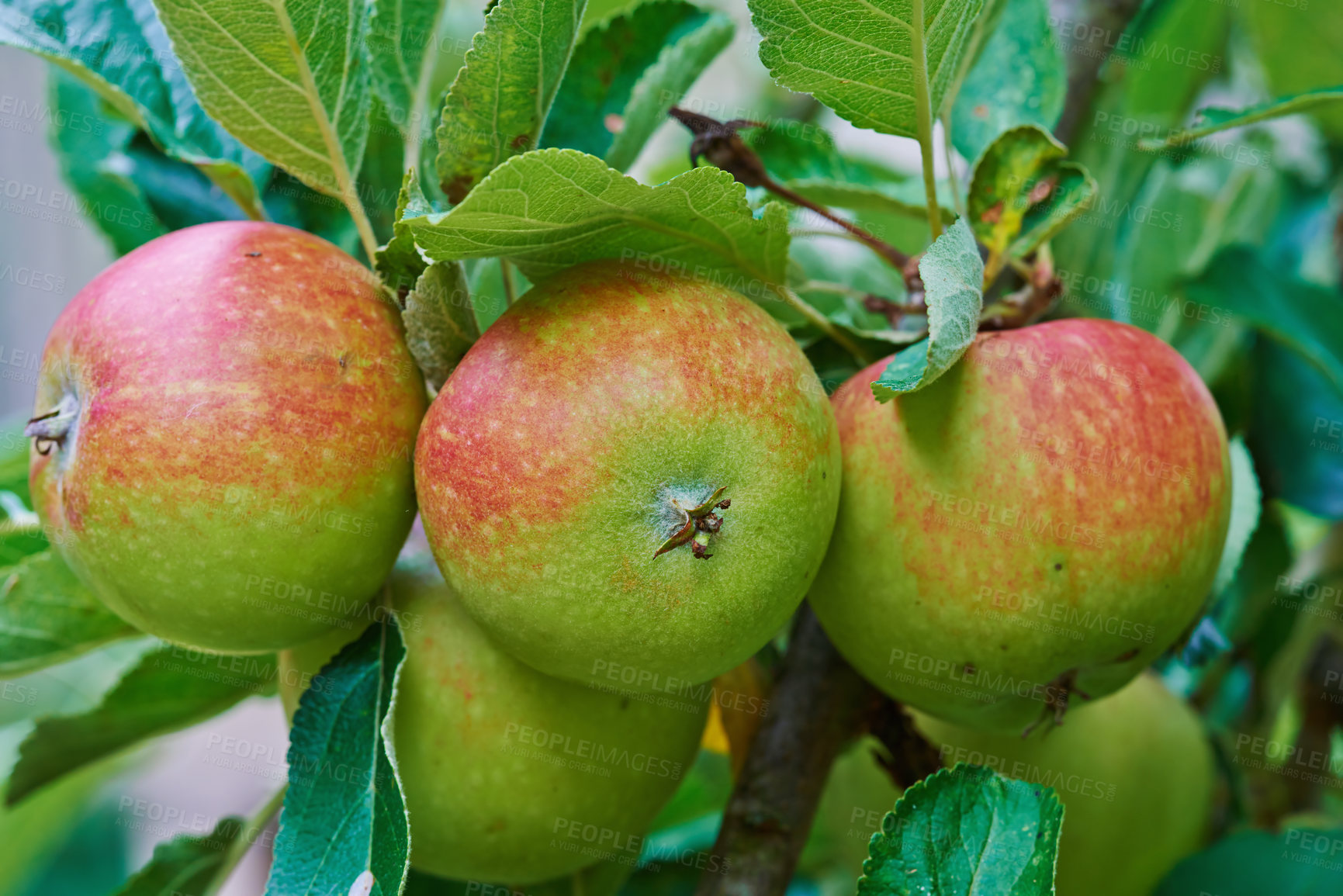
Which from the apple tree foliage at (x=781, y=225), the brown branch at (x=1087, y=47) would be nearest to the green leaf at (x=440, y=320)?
the apple tree foliage at (x=781, y=225)

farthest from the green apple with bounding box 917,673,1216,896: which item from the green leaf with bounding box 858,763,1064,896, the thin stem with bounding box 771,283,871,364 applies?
the thin stem with bounding box 771,283,871,364

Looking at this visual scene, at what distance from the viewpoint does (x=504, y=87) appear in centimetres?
67

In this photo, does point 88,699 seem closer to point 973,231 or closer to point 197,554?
point 197,554

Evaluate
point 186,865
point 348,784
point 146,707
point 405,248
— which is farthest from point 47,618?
point 405,248

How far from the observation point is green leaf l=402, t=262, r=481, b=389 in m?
0.66

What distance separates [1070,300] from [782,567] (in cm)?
70

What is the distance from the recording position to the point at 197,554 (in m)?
0.63

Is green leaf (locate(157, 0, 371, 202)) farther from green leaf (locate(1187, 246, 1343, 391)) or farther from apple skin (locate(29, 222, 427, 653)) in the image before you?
green leaf (locate(1187, 246, 1343, 391))

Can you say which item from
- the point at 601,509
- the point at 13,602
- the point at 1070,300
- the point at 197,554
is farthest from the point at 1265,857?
the point at 13,602

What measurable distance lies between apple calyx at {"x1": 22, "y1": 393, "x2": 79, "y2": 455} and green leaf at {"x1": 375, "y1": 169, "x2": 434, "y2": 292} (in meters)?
0.21

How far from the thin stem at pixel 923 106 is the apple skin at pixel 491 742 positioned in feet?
1.32

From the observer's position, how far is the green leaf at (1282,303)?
1.09 meters

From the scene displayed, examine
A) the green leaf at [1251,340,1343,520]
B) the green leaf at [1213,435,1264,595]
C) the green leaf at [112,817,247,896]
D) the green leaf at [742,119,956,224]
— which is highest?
the green leaf at [742,119,956,224]

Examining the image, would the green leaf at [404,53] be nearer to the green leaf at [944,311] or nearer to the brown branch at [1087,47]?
the green leaf at [944,311]
